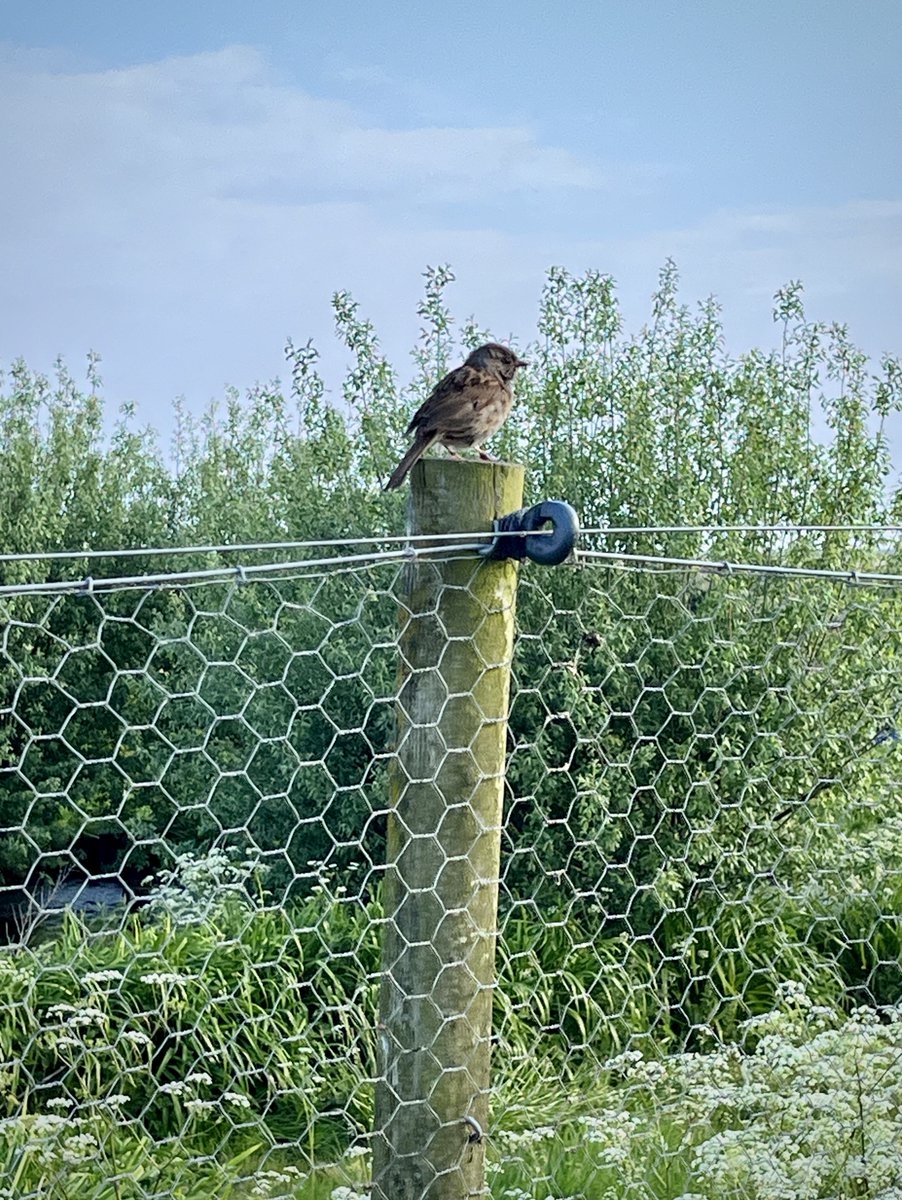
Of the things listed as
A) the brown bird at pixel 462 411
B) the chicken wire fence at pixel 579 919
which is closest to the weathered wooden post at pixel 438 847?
the chicken wire fence at pixel 579 919

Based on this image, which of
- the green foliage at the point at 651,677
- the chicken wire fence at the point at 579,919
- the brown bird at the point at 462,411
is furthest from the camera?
the green foliage at the point at 651,677

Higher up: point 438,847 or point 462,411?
point 462,411

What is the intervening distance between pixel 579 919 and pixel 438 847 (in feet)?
11.3

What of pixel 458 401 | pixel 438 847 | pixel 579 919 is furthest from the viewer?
pixel 579 919

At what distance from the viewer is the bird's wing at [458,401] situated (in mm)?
4461

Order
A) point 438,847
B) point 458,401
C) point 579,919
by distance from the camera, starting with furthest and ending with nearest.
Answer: point 579,919 → point 458,401 → point 438,847

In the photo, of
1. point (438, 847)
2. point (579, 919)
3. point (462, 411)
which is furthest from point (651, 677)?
point (438, 847)

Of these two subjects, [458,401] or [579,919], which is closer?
[458,401]

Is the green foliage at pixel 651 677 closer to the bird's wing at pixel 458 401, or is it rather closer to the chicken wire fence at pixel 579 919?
the chicken wire fence at pixel 579 919

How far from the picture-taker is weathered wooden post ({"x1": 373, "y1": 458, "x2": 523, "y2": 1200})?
3004 millimetres

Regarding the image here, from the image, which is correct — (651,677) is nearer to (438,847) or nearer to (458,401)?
(458,401)

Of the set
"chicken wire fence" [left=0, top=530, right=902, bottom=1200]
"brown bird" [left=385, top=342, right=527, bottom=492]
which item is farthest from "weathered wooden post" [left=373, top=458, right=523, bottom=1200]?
"brown bird" [left=385, top=342, right=527, bottom=492]

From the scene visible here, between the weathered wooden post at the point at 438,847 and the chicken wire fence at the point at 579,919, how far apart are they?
867mm

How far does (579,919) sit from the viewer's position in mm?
6309
